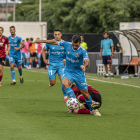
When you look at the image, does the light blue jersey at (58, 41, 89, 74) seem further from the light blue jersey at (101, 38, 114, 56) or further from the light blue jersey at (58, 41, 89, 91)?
the light blue jersey at (101, 38, 114, 56)

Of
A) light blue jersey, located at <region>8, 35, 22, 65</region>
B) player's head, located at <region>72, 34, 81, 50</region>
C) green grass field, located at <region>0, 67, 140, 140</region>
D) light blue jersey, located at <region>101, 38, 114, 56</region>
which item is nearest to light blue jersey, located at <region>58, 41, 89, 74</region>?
player's head, located at <region>72, 34, 81, 50</region>

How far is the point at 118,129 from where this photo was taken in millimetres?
6828

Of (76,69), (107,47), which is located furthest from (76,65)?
(107,47)

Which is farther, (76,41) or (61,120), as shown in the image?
(76,41)

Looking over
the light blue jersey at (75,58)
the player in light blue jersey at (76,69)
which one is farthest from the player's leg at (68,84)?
the light blue jersey at (75,58)

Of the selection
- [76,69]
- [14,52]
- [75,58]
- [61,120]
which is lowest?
[61,120]

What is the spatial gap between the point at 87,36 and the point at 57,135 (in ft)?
91.4

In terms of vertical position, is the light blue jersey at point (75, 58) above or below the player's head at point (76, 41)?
below

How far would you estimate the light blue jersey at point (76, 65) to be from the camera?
843 cm

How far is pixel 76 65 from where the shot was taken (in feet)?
28.1

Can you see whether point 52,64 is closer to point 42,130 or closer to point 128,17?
point 42,130

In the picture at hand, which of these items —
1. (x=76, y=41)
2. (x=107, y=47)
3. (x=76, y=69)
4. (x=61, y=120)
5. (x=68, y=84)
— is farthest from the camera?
(x=107, y=47)

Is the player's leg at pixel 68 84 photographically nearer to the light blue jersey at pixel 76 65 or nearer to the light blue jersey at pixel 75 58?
the light blue jersey at pixel 76 65

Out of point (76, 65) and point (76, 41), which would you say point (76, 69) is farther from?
point (76, 41)
